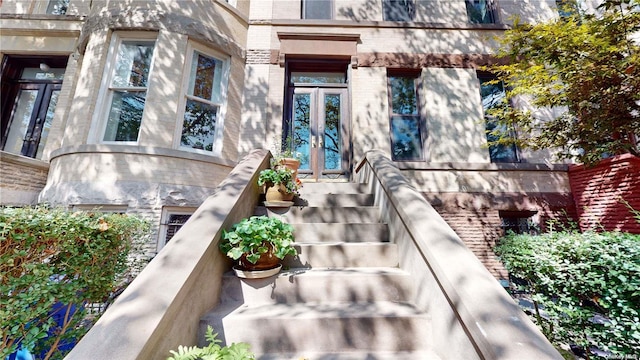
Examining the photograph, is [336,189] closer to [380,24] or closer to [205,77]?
[205,77]

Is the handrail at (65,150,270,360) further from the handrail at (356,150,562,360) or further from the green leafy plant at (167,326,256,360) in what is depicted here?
the handrail at (356,150,562,360)

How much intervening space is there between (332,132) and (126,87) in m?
4.63

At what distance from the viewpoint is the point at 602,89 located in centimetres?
395

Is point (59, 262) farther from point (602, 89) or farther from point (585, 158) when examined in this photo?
point (585, 158)

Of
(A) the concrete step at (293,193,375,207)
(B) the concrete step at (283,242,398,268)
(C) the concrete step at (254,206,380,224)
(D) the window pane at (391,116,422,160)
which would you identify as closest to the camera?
(B) the concrete step at (283,242,398,268)

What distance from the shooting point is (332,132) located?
6.70 metres

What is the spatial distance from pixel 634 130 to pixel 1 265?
313 inches

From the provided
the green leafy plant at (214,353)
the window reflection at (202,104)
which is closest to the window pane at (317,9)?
the window reflection at (202,104)

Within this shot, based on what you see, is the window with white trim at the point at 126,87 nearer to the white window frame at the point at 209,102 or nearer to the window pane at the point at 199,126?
the white window frame at the point at 209,102

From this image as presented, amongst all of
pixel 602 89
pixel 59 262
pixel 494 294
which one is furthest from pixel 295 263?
pixel 602 89

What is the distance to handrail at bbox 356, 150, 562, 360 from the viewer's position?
1.31 m

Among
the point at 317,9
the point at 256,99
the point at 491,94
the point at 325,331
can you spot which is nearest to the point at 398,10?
the point at 317,9

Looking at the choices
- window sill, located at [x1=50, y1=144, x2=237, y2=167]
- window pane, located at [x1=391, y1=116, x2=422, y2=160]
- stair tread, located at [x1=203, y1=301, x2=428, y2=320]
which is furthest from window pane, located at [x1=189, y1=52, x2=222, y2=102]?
stair tread, located at [x1=203, y1=301, x2=428, y2=320]

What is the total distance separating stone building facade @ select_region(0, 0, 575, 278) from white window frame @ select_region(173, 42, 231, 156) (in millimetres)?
29
